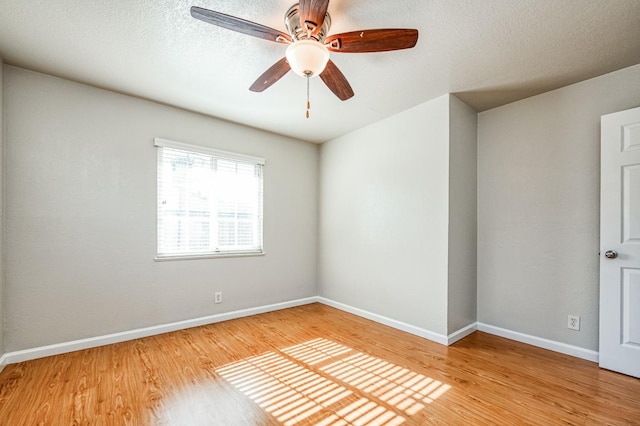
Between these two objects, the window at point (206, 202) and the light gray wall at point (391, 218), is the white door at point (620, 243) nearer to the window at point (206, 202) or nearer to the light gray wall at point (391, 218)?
the light gray wall at point (391, 218)

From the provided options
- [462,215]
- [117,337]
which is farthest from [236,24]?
[117,337]

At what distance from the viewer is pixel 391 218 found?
3.43 metres

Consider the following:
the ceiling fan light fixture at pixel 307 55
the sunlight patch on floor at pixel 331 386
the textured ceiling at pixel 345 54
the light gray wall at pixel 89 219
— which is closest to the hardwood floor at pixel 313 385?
the sunlight patch on floor at pixel 331 386

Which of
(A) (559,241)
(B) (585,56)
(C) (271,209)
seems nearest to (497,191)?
(A) (559,241)

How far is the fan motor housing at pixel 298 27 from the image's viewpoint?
1703 mm

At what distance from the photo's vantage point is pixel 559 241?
8.95 feet

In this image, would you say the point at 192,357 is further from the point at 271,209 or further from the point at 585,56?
the point at 585,56

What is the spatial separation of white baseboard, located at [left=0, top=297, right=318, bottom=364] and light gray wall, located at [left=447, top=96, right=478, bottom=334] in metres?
2.34

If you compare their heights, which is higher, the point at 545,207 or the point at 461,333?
the point at 545,207

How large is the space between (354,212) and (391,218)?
66 cm

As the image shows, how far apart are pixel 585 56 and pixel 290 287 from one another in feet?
12.9

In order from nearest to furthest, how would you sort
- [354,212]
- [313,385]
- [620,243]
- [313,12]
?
[313,12]
[313,385]
[620,243]
[354,212]

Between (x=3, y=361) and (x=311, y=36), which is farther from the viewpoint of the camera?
(x=3, y=361)

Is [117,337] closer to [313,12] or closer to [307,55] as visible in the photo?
[307,55]
